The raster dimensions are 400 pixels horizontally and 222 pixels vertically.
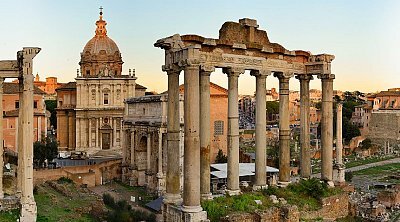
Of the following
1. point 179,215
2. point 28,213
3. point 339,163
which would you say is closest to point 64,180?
point 28,213

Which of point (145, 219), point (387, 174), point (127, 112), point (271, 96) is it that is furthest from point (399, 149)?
point (271, 96)

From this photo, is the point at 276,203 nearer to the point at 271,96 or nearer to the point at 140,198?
the point at 140,198

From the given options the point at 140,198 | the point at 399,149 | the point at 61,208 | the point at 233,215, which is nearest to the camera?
the point at 233,215

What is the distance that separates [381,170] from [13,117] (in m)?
36.0

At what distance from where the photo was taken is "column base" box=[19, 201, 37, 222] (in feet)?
55.4

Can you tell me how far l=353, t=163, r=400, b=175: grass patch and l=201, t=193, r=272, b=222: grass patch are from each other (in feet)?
110

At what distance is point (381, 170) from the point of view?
47.8 meters

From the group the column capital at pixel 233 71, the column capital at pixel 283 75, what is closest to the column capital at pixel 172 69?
the column capital at pixel 233 71

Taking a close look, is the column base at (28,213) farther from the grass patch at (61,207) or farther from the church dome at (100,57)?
the church dome at (100,57)

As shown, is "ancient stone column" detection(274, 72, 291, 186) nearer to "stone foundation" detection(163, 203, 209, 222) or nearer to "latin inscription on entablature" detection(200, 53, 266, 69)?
"latin inscription on entablature" detection(200, 53, 266, 69)

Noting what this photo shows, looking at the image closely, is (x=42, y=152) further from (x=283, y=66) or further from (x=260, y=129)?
(x=283, y=66)

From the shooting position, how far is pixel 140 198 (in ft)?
100

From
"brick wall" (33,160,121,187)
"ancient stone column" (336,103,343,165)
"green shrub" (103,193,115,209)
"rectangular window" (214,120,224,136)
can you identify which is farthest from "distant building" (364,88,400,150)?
"green shrub" (103,193,115,209)

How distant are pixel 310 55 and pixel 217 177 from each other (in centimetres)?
1570
